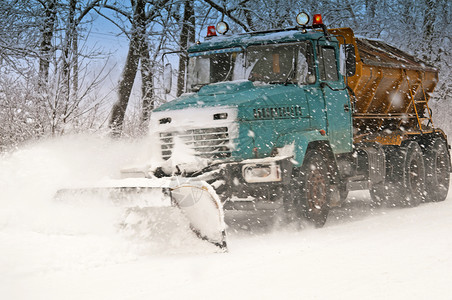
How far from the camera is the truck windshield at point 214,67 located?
8.87 meters

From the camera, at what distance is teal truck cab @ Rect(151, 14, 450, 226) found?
7.71 meters

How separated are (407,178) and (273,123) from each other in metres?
4.54

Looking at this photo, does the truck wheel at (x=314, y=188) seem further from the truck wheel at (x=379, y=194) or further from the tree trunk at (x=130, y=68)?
the tree trunk at (x=130, y=68)

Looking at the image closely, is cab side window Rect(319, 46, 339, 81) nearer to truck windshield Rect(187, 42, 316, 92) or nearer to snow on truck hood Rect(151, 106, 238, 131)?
truck windshield Rect(187, 42, 316, 92)

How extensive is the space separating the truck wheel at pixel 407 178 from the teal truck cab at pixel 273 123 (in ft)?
3.26

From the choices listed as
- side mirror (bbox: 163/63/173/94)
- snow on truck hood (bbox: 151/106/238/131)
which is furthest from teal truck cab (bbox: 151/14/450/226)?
side mirror (bbox: 163/63/173/94)

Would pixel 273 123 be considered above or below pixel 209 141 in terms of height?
above

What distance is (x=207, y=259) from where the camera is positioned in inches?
253

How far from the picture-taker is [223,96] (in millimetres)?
8148

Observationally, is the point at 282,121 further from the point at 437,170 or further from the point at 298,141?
the point at 437,170

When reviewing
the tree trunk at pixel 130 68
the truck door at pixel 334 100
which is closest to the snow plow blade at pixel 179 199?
the truck door at pixel 334 100

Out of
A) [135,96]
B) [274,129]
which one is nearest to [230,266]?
[274,129]

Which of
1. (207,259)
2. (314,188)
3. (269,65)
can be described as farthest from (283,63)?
(207,259)

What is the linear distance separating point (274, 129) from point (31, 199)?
3208mm
